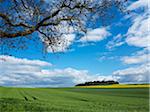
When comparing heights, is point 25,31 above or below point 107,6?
below

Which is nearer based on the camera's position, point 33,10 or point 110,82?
point 33,10

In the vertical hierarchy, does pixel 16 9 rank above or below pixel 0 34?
above

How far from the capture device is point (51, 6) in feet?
70.5

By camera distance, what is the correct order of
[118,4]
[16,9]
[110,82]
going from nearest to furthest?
[118,4], [16,9], [110,82]

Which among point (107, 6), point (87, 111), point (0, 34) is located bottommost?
point (87, 111)

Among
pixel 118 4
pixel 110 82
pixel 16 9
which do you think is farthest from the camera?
pixel 110 82

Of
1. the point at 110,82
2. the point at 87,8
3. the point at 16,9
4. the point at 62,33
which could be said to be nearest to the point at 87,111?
the point at 62,33

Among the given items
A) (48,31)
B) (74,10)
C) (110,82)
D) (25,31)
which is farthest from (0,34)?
(110,82)

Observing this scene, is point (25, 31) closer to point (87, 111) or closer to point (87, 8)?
point (87, 8)

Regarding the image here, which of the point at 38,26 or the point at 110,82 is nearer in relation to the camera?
the point at 38,26

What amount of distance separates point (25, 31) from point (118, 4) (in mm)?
6678

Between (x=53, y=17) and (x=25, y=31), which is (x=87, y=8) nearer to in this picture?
(x=53, y=17)

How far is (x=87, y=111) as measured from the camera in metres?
21.8

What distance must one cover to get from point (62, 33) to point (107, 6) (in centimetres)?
377
